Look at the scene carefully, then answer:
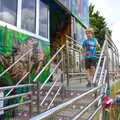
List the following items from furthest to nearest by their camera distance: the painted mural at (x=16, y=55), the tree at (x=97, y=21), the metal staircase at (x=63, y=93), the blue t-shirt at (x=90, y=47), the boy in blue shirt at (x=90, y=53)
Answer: the tree at (x=97, y=21) < the blue t-shirt at (x=90, y=47) < the boy in blue shirt at (x=90, y=53) < the painted mural at (x=16, y=55) < the metal staircase at (x=63, y=93)

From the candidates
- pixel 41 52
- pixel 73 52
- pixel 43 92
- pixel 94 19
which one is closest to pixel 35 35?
pixel 41 52

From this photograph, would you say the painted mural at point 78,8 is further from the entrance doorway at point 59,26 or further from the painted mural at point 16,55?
the painted mural at point 16,55

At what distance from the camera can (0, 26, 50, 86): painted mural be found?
7.93m

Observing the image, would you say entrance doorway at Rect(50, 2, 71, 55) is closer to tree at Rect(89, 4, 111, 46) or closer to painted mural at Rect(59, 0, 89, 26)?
painted mural at Rect(59, 0, 89, 26)

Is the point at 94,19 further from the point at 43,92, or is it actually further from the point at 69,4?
the point at 43,92

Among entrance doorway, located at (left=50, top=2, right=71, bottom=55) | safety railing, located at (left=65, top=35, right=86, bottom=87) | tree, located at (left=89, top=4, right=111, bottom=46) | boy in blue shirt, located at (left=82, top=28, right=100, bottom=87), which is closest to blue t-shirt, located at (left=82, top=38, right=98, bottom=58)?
boy in blue shirt, located at (left=82, top=28, right=100, bottom=87)

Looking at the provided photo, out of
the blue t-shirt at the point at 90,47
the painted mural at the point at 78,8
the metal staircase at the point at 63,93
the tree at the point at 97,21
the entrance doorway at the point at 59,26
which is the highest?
the tree at the point at 97,21

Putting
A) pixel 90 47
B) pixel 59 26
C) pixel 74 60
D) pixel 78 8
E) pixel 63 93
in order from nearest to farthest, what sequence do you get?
pixel 63 93
pixel 90 47
pixel 74 60
pixel 59 26
pixel 78 8

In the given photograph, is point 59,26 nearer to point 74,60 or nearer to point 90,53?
point 74,60

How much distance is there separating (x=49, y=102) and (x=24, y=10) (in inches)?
133

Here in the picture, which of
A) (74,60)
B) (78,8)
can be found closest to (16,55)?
(74,60)

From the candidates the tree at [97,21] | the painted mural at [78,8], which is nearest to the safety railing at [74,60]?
the painted mural at [78,8]

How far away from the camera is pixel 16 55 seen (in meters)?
8.46

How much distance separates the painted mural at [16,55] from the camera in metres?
7.93
